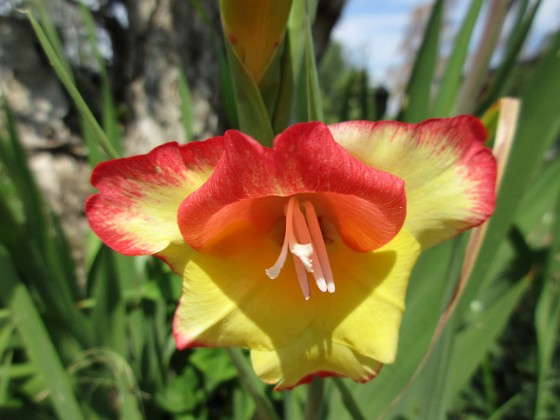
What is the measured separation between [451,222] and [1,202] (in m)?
0.57

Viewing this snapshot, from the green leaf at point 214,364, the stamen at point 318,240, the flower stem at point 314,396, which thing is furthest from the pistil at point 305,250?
the green leaf at point 214,364

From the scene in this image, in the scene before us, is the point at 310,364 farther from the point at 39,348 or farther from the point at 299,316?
the point at 39,348

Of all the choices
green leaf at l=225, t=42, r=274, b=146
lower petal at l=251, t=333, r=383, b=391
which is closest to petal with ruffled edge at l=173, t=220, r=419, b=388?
lower petal at l=251, t=333, r=383, b=391

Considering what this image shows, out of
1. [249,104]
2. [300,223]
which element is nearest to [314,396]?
[300,223]

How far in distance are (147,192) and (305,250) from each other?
0.13 meters

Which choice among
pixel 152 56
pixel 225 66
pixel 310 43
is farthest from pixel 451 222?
pixel 152 56

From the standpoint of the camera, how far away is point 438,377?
438mm

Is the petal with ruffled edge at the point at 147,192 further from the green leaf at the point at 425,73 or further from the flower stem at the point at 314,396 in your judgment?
the green leaf at the point at 425,73

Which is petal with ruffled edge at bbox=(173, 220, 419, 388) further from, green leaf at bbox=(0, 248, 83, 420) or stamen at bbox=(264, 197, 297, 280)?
green leaf at bbox=(0, 248, 83, 420)

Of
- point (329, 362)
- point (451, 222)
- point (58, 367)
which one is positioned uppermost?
point (451, 222)

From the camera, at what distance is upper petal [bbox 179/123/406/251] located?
0.80 ft

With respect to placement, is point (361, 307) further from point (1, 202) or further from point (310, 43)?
point (1, 202)

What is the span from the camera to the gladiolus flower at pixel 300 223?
27 centimetres

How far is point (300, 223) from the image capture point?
0.36 m
